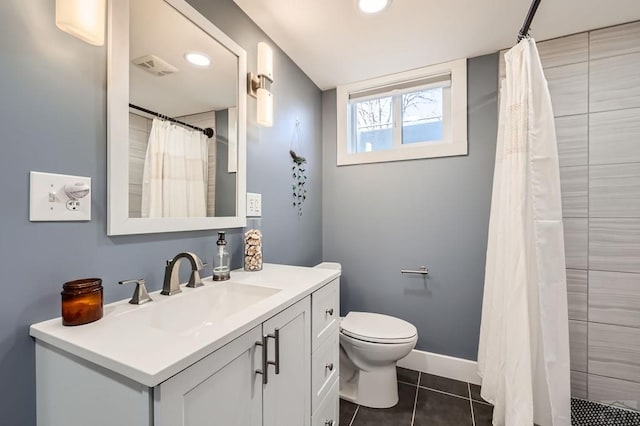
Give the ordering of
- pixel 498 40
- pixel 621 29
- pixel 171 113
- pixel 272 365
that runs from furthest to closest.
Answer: pixel 498 40
pixel 621 29
pixel 171 113
pixel 272 365

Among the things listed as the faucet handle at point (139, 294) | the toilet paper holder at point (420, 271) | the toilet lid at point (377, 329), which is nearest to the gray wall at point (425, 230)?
the toilet paper holder at point (420, 271)

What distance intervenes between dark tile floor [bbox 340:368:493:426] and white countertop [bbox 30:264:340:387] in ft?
3.70

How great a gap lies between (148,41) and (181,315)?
102cm

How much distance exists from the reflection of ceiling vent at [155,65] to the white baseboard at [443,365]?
7.60ft

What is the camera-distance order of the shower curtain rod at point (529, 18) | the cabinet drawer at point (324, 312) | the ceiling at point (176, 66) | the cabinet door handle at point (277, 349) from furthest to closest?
the shower curtain rod at point (529, 18) < the cabinet drawer at point (324, 312) < the ceiling at point (176, 66) < the cabinet door handle at point (277, 349)

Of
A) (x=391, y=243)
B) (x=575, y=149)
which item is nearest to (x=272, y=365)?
(x=391, y=243)

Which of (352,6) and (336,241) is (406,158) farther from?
Answer: (352,6)

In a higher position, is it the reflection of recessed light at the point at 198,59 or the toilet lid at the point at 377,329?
the reflection of recessed light at the point at 198,59

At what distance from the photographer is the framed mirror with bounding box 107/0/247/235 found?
88cm

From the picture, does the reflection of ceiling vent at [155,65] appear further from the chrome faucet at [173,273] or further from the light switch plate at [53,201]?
the chrome faucet at [173,273]

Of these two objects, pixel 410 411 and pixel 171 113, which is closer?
pixel 171 113

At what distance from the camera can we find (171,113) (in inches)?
41.8

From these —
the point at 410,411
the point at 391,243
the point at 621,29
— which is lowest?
the point at 410,411

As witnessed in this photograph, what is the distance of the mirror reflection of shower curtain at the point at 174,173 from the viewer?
983mm
